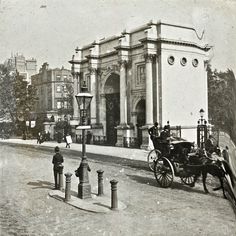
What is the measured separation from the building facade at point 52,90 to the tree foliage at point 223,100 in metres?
1.19

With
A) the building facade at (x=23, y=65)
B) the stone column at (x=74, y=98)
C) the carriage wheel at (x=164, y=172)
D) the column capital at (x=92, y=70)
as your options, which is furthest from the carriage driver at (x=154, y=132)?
the building facade at (x=23, y=65)

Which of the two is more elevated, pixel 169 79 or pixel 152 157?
pixel 169 79

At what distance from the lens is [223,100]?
9.64 ft

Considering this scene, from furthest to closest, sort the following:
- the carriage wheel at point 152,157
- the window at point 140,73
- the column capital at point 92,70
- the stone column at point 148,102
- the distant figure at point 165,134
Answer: the window at point 140,73
the stone column at point 148,102
the carriage wheel at point 152,157
the distant figure at point 165,134
the column capital at point 92,70

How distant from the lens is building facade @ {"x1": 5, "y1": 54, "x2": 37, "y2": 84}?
220 cm

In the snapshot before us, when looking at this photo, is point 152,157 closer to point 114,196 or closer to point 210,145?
point 210,145

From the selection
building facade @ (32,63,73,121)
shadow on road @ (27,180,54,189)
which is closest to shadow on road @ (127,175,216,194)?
shadow on road @ (27,180,54,189)

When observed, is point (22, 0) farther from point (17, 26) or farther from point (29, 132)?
point (29, 132)

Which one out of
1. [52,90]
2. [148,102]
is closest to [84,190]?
[52,90]

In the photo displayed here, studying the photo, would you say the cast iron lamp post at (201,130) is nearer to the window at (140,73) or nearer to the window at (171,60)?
the window at (171,60)

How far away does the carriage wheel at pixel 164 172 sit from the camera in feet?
8.42

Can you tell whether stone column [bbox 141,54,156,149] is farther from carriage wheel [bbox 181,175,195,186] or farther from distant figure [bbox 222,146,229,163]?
distant figure [bbox 222,146,229,163]

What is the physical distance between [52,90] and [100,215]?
0.89m

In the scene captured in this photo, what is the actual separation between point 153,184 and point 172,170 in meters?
0.28
